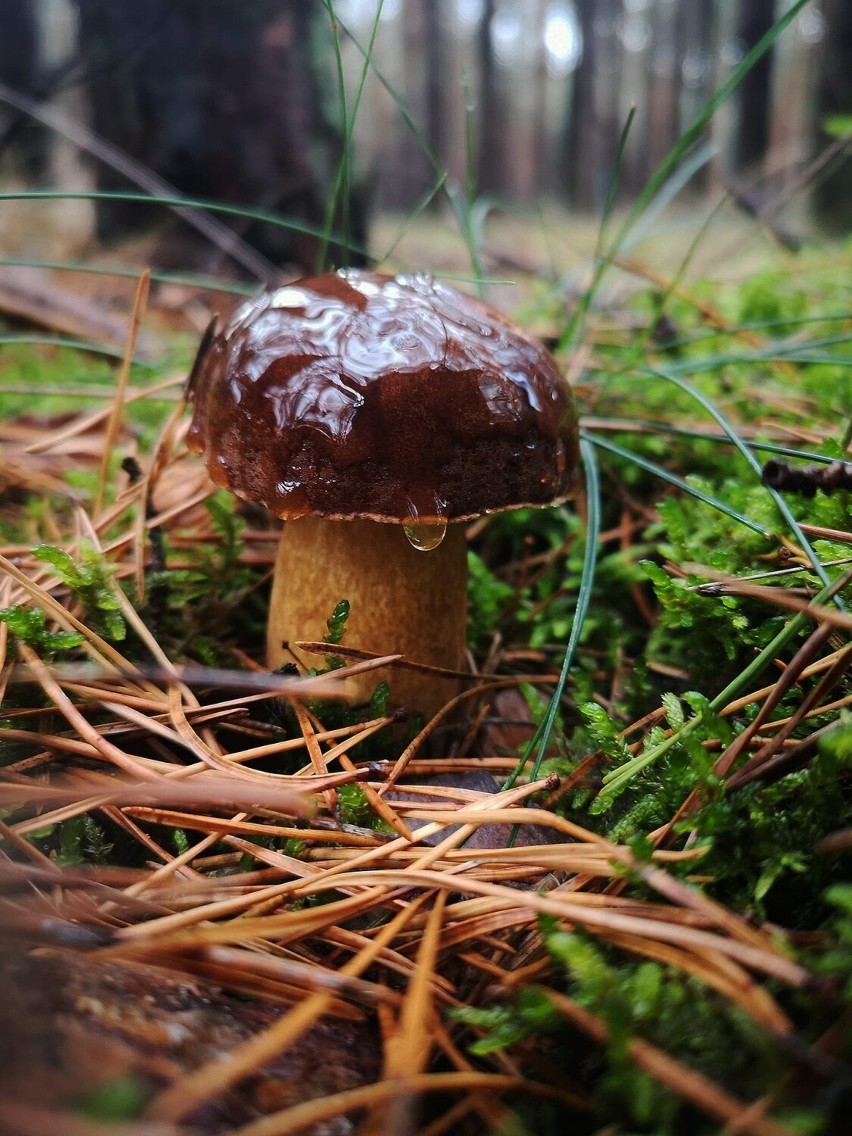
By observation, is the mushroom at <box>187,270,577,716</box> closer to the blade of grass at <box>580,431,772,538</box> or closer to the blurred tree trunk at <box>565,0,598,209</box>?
the blade of grass at <box>580,431,772,538</box>

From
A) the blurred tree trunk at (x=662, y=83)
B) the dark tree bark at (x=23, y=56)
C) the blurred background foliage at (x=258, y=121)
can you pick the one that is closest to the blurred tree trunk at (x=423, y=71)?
the blurred background foliage at (x=258, y=121)

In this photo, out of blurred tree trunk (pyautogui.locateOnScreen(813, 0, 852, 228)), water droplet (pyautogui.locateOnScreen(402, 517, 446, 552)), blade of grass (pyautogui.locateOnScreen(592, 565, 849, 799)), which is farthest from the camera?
blurred tree trunk (pyautogui.locateOnScreen(813, 0, 852, 228))

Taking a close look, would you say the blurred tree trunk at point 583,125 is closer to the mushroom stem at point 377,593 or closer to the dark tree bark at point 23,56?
the dark tree bark at point 23,56

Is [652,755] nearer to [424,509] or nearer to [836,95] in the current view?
[424,509]

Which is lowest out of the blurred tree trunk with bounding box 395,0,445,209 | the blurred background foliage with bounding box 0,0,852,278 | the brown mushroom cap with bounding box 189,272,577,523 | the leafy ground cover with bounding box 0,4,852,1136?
the leafy ground cover with bounding box 0,4,852,1136

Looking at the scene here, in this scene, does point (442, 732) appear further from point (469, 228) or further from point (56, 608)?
point (469, 228)

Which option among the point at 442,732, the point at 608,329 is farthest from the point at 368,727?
the point at 608,329

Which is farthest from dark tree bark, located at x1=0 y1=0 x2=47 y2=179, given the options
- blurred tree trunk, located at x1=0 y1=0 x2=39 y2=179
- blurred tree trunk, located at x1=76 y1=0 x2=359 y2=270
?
blurred tree trunk, located at x1=76 y1=0 x2=359 y2=270
